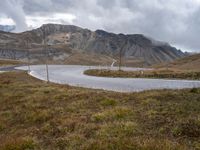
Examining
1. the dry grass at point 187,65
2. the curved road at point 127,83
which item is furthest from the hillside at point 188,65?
the curved road at point 127,83

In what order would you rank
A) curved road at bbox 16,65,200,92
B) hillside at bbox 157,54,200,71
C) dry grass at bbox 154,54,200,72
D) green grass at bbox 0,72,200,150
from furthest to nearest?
hillside at bbox 157,54,200,71 → dry grass at bbox 154,54,200,72 → curved road at bbox 16,65,200,92 → green grass at bbox 0,72,200,150

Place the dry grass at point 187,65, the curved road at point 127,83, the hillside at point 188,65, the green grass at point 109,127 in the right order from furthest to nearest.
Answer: the hillside at point 188,65
the dry grass at point 187,65
the curved road at point 127,83
the green grass at point 109,127

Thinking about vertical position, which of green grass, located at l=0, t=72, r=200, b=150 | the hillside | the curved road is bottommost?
the hillside

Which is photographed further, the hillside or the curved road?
the hillside

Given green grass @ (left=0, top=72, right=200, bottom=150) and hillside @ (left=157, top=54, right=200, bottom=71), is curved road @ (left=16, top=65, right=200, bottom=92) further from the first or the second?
hillside @ (left=157, top=54, right=200, bottom=71)

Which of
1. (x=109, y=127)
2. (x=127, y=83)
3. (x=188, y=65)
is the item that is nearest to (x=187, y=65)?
(x=188, y=65)

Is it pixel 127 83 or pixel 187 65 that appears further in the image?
pixel 187 65

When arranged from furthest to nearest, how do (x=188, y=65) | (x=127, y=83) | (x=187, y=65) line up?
(x=187, y=65) < (x=188, y=65) < (x=127, y=83)

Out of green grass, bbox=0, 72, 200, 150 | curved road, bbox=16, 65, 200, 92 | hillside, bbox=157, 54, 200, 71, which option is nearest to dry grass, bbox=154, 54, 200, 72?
hillside, bbox=157, 54, 200, 71

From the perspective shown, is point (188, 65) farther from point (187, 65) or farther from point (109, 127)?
point (109, 127)

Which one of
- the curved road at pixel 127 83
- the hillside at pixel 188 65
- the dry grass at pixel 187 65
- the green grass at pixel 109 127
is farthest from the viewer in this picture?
the hillside at pixel 188 65

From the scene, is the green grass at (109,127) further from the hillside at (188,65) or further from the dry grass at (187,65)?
the hillside at (188,65)

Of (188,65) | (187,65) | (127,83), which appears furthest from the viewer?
(187,65)

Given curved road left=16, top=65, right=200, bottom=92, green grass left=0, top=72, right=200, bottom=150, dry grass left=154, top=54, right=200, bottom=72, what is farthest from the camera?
dry grass left=154, top=54, right=200, bottom=72
